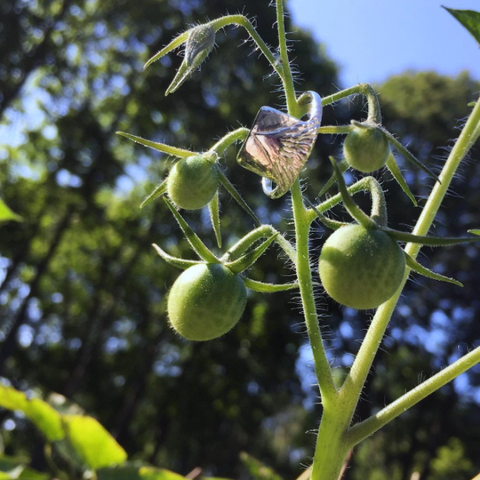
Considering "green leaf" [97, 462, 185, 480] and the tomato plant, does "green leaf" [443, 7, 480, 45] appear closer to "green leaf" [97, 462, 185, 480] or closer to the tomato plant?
Result: the tomato plant

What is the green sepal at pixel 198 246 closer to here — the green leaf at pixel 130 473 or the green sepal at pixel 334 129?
the green sepal at pixel 334 129

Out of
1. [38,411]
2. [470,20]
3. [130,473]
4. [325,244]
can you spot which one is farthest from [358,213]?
[38,411]

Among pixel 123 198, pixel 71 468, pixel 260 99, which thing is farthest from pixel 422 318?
pixel 71 468

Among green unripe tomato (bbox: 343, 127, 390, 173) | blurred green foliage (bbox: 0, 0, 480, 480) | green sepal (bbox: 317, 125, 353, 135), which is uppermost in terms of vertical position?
green sepal (bbox: 317, 125, 353, 135)

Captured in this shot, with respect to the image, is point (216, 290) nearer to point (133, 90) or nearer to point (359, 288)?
point (359, 288)

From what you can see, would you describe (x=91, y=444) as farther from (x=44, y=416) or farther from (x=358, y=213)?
(x=358, y=213)

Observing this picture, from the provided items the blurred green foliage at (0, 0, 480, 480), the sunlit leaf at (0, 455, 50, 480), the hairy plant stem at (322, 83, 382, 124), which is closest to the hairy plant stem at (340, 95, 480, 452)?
the hairy plant stem at (322, 83, 382, 124)

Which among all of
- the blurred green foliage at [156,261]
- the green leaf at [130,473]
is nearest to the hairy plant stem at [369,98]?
the green leaf at [130,473]
